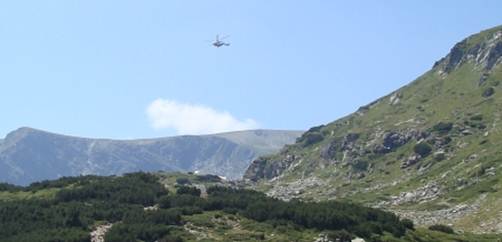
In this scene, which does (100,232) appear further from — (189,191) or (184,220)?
(189,191)

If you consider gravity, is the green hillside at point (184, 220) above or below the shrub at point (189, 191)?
below

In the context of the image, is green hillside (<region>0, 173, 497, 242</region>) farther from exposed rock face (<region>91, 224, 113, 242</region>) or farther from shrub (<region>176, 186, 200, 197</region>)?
shrub (<region>176, 186, 200, 197</region>)

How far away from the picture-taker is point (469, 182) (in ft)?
503

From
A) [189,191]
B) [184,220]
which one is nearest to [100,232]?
[184,220]

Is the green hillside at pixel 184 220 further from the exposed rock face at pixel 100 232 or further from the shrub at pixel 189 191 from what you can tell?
the shrub at pixel 189 191

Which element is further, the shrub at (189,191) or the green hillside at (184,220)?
the shrub at (189,191)

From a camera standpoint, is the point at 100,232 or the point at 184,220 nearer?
the point at 100,232

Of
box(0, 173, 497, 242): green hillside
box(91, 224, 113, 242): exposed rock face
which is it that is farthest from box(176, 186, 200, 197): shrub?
box(91, 224, 113, 242): exposed rock face

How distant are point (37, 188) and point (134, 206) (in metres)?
27.5

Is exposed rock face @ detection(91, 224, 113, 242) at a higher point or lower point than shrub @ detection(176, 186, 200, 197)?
lower

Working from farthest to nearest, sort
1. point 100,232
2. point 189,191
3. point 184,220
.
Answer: point 189,191
point 184,220
point 100,232

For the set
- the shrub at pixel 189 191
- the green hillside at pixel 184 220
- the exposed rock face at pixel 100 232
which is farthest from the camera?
the shrub at pixel 189 191

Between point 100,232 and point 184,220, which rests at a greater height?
point 184,220

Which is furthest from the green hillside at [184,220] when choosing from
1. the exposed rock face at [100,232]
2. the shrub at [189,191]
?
the shrub at [189,191]
